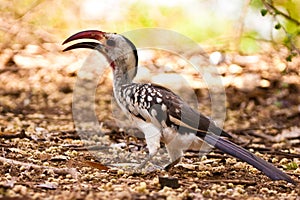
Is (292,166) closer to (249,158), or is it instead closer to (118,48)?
(249,158)

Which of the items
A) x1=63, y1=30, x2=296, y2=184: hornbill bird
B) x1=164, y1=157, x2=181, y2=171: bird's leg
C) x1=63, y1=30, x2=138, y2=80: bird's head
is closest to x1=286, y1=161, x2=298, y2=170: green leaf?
x1=63, y1=30, x2=296, y2=184: hornbill bird

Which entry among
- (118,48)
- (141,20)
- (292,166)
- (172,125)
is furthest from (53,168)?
(141,20)

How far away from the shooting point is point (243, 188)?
307 centimetres

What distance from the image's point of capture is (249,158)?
3.12 metres

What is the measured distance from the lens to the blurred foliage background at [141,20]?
6.79 m

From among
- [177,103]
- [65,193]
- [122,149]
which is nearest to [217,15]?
[122,149]

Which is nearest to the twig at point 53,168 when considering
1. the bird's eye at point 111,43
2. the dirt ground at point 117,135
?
the dirt ground at point 117,135

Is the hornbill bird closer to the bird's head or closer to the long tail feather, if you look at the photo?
the long tail feather

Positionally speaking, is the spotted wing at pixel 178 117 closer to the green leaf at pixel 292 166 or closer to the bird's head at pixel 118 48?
the bird's head at pixel 118 48

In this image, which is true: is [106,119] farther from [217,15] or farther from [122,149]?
[217,15]

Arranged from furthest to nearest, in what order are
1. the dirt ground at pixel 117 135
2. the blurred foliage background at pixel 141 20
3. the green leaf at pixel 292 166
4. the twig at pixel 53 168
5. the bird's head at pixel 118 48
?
the blurred foliage background at pixel 141 20 < the bird's head at pixel 118 48 < the green leaf at pixel 292 166 < the twig at pixel 53 168 < the dirt ground at pixel 117 135

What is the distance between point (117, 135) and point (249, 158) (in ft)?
5.24

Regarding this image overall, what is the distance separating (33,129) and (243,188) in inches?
81.5

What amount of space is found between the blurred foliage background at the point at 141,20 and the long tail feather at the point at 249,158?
3.53 metres
